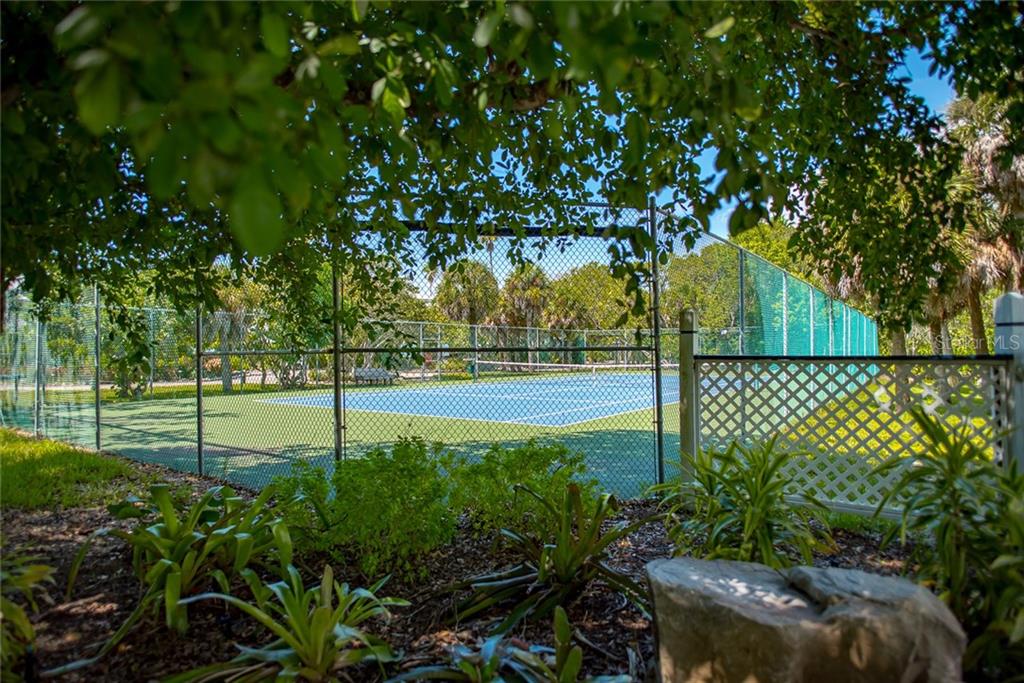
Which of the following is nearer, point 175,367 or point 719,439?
point 719,439

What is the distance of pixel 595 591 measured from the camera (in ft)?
10.6

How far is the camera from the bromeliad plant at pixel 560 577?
9.84ft

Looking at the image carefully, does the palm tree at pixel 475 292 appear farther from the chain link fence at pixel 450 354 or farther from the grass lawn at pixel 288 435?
the grass lawn at pixel 288 435

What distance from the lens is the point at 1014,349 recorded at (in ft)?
→ 13.1

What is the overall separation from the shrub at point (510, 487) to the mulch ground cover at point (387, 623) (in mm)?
200

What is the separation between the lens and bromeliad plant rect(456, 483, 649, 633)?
9.84 feet

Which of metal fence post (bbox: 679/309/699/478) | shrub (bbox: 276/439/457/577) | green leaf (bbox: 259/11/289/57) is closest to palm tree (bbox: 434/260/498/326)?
metal fence post (bbox: 679/309/699/478)

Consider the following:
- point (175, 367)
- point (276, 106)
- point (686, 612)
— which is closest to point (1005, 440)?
point (686, 612)

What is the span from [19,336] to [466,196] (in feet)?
34.7

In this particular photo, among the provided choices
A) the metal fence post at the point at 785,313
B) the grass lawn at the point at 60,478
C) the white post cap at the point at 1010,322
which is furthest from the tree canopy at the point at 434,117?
the metal fence post at the point at 785,313

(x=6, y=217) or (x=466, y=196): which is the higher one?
(x=466, y=196)

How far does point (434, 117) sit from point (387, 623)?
226cm

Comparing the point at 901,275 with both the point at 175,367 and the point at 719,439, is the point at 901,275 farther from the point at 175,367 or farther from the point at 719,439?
the point at 175,367

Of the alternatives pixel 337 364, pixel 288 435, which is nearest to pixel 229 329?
pixel 288 435
